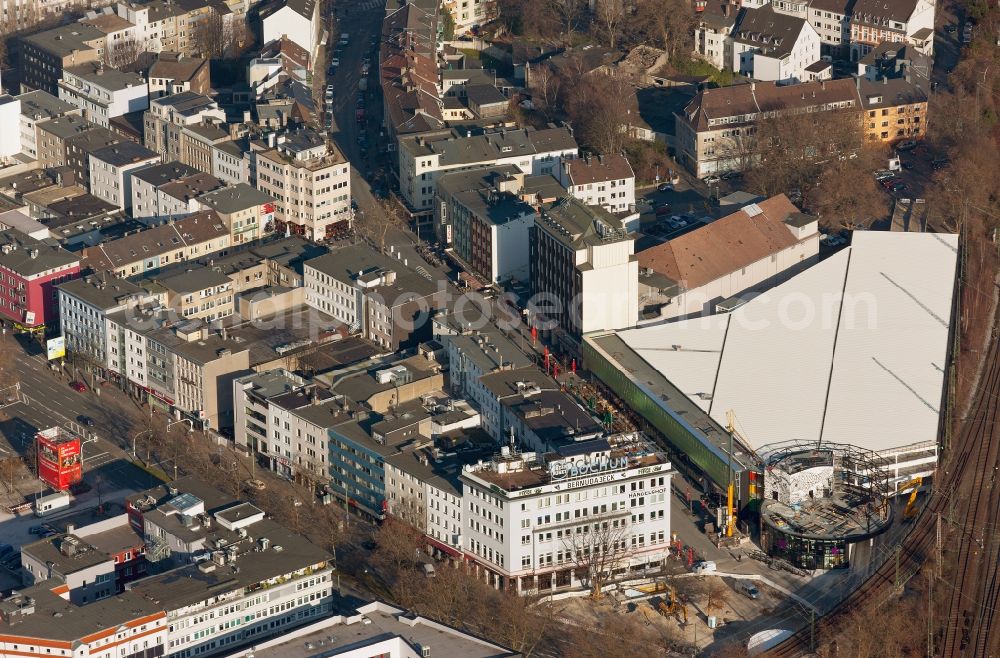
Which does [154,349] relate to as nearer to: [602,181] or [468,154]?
[468,154]

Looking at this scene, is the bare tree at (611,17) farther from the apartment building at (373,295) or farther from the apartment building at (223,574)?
the apartment building at (223,574)

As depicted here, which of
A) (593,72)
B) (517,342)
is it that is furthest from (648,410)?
(593,72)

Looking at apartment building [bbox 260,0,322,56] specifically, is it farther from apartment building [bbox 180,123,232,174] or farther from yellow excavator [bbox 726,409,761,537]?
yellow excavator [bbox 726,409,761,537]

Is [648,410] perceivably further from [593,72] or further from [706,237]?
[593,72]

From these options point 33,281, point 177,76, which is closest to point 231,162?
point 177,76

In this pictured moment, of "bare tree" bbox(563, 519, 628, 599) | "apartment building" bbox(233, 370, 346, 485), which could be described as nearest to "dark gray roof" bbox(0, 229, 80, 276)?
"apartment building" bbox(233, 370, 346, 485)
